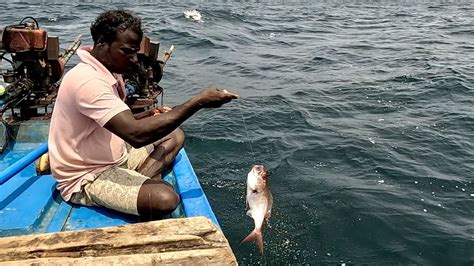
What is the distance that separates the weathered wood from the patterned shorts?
2.89 ft

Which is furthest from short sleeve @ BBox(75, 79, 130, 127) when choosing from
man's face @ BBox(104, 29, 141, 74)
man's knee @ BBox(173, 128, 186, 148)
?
man's knee @ BBox(173, 128, 186, 148)

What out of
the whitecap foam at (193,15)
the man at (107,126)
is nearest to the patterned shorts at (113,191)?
the man at (107,126)

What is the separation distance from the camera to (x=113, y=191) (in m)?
3.80

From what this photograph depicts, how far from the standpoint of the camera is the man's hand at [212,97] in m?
3.38

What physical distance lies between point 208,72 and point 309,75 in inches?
112

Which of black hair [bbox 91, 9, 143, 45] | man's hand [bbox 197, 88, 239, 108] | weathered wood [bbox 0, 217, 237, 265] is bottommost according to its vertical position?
weathered wood [bbox 0, 217, 237, 265]

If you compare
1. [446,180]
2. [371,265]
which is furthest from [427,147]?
[371,265]

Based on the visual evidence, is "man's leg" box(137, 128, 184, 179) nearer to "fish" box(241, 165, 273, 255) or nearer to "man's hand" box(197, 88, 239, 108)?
"fish" box(241, 165, 273, 255)

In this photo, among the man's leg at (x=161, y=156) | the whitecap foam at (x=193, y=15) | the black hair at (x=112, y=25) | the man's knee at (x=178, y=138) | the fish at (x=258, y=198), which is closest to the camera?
the black hair at (x=112, y=25)

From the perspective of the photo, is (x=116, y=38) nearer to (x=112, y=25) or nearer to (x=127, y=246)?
(x=112, y=25)

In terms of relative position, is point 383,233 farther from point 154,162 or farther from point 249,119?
point 249,119

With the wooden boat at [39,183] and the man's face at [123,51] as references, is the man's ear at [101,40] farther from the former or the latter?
the wooden boat at [39,183]

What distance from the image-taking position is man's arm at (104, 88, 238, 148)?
3.30 metres

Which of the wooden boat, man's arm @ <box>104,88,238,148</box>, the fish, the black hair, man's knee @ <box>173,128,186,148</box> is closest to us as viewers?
man's arm @ <box>104,88,238,148</box>
